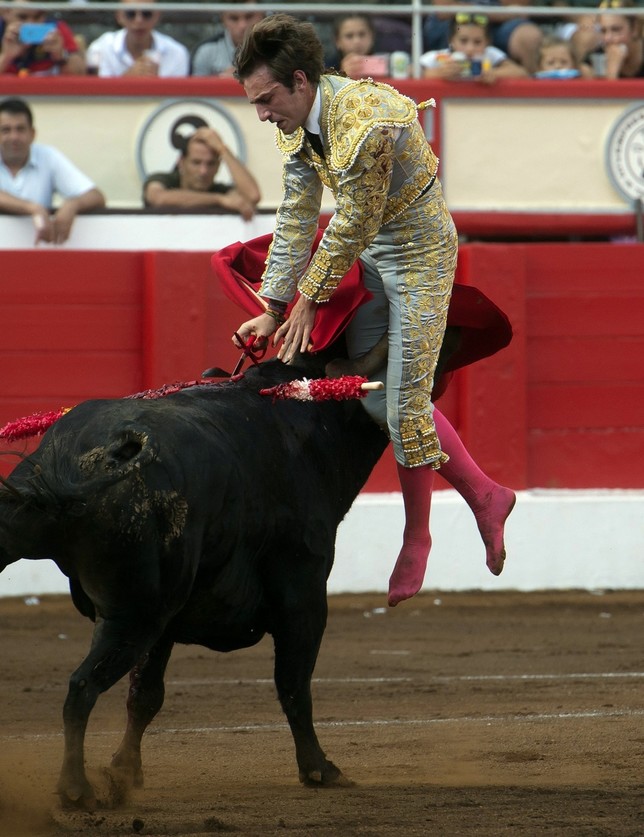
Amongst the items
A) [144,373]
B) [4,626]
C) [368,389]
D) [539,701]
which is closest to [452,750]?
[539,701]

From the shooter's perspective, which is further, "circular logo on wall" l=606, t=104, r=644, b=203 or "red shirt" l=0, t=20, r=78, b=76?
"circular logo on wall" l=606, t=104, r=644, b=203

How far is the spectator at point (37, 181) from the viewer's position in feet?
25.4

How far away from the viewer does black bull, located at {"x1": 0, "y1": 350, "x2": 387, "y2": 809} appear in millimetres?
3090

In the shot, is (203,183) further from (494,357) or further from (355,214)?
(355,214)

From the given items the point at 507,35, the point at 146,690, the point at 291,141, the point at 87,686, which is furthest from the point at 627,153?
the point at 87,686

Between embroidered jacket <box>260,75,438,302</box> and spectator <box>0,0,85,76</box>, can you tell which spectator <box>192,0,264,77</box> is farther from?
embroidered jacket <box>260,75,438,302</box>

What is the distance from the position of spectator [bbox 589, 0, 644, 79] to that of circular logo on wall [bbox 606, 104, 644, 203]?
1.04ft

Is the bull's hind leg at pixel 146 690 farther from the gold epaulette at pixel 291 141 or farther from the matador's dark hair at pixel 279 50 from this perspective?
the matador's dark hair at pixel 279 50

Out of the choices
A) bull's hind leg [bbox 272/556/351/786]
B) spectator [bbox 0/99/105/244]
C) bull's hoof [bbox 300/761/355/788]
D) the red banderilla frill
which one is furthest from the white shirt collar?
spectator [bbox 0/99/105/244]

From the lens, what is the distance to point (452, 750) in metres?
4.20

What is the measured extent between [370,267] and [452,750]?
1.38 meters

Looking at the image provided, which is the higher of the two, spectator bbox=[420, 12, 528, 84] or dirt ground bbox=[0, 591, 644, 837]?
spectator bbox=[420, 12, 528, 84]

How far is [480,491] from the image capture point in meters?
4.14

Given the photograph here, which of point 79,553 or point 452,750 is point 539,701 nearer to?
point 452,750
